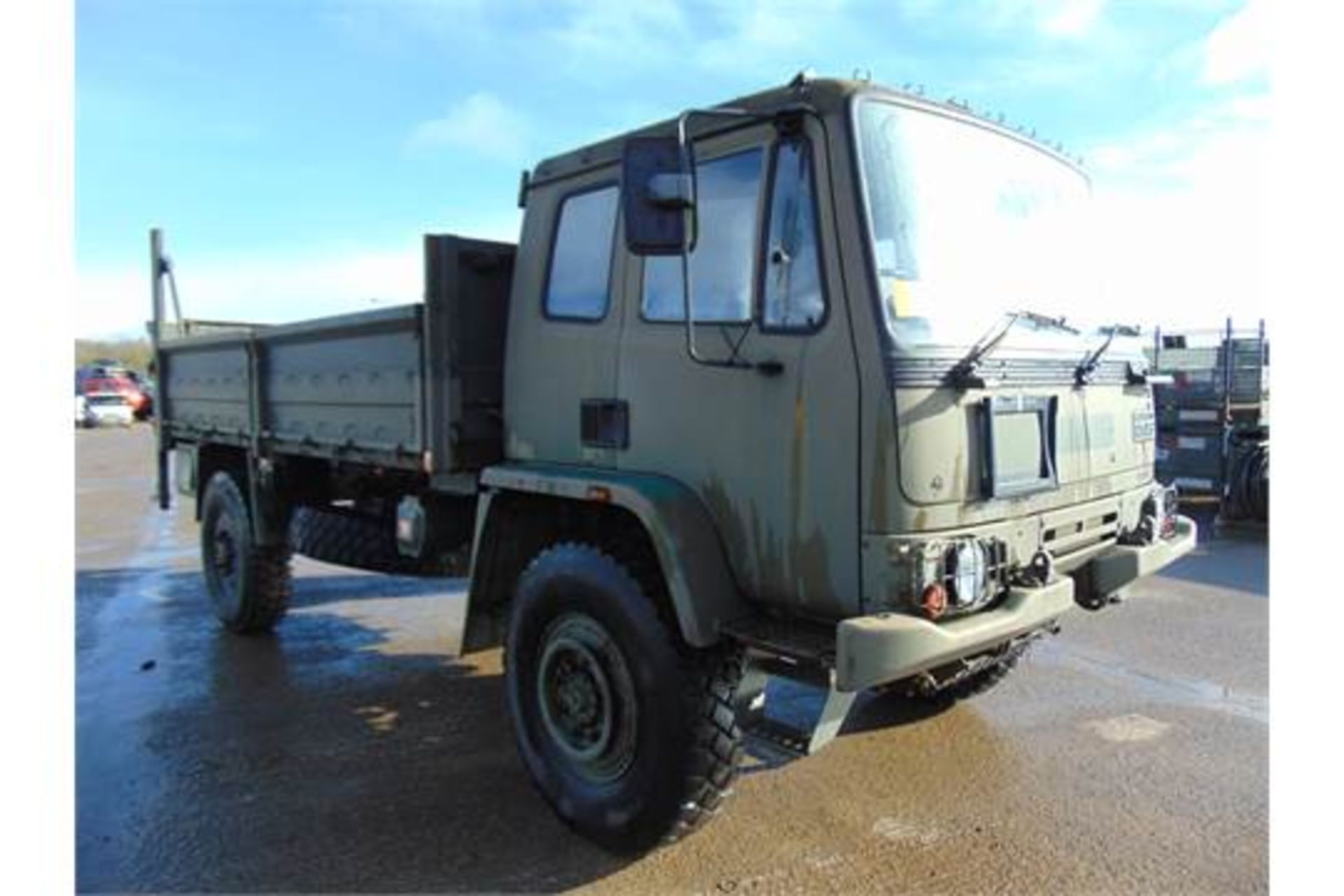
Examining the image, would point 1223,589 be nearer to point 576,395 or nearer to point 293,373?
point 576,395

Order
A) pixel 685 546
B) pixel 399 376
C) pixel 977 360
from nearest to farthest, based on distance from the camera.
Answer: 1. pixel 977 360
2. pixel 685 546
3. pixel 399 376

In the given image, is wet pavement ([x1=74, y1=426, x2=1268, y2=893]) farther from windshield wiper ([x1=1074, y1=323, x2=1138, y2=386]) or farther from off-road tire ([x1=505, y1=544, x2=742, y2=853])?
windshield wiper ([x1=1074, y1=323, x2=1138, y2=386])

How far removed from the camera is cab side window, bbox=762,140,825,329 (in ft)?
10.2

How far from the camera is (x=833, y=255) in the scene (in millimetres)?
3039

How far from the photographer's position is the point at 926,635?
277 cm

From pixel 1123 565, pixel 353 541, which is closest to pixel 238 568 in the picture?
pixel 353 541

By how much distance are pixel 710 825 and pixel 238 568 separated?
424 cm

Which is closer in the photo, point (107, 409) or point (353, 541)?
point (353, 541)

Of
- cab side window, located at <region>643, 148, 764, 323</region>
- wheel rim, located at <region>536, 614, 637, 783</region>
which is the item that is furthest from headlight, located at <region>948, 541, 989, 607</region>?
wheel rim, located at <region>536, 614, 637, 783</region>

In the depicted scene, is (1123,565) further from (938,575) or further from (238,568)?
(238,568)

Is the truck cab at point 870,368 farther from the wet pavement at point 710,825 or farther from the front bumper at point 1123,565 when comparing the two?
the wet pavement at point 710,825

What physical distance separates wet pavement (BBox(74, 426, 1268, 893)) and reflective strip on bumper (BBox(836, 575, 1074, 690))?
32.4 inches
